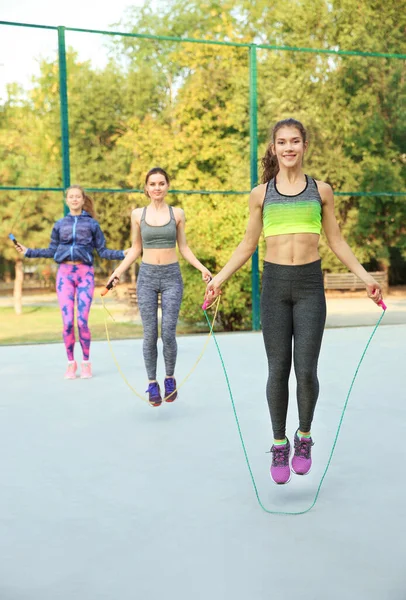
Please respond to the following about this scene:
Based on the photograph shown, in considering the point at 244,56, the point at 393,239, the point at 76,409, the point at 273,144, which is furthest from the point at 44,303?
the point at 273,144

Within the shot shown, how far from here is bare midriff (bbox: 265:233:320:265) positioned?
116 inches

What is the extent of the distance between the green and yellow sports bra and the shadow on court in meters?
1.11

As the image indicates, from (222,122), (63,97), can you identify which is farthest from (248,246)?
(222,122)

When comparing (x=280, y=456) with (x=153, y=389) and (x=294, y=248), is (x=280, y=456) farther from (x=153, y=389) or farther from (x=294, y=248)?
(x=153, y=389)

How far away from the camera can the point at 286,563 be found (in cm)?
222

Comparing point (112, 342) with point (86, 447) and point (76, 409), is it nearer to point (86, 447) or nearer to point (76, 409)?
point (76, 409)

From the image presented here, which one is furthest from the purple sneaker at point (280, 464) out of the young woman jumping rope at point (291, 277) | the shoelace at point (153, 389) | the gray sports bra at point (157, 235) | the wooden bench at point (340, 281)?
the wooden bench at point (340, 281)

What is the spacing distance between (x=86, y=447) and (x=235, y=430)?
2.80 feet

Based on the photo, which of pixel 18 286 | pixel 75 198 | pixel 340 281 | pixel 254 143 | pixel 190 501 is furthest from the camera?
pixel 18 286

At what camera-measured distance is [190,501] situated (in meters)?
2.83

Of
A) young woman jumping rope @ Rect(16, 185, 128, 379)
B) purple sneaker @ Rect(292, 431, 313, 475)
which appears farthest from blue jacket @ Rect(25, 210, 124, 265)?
purple sneaker @ Rect(292, 431, 313, 475)

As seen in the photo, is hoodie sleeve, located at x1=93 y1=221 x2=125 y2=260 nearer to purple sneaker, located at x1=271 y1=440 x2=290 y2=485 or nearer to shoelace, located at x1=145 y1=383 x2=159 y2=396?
shoelace, located at x1=145 y1=383 x2=159 y2=396

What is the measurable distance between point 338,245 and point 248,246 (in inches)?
16.1

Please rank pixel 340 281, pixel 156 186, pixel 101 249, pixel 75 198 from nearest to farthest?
1. pixel 156 186
2. pixel 75 198
3. pixel 101 249
4. pixel 340 281
